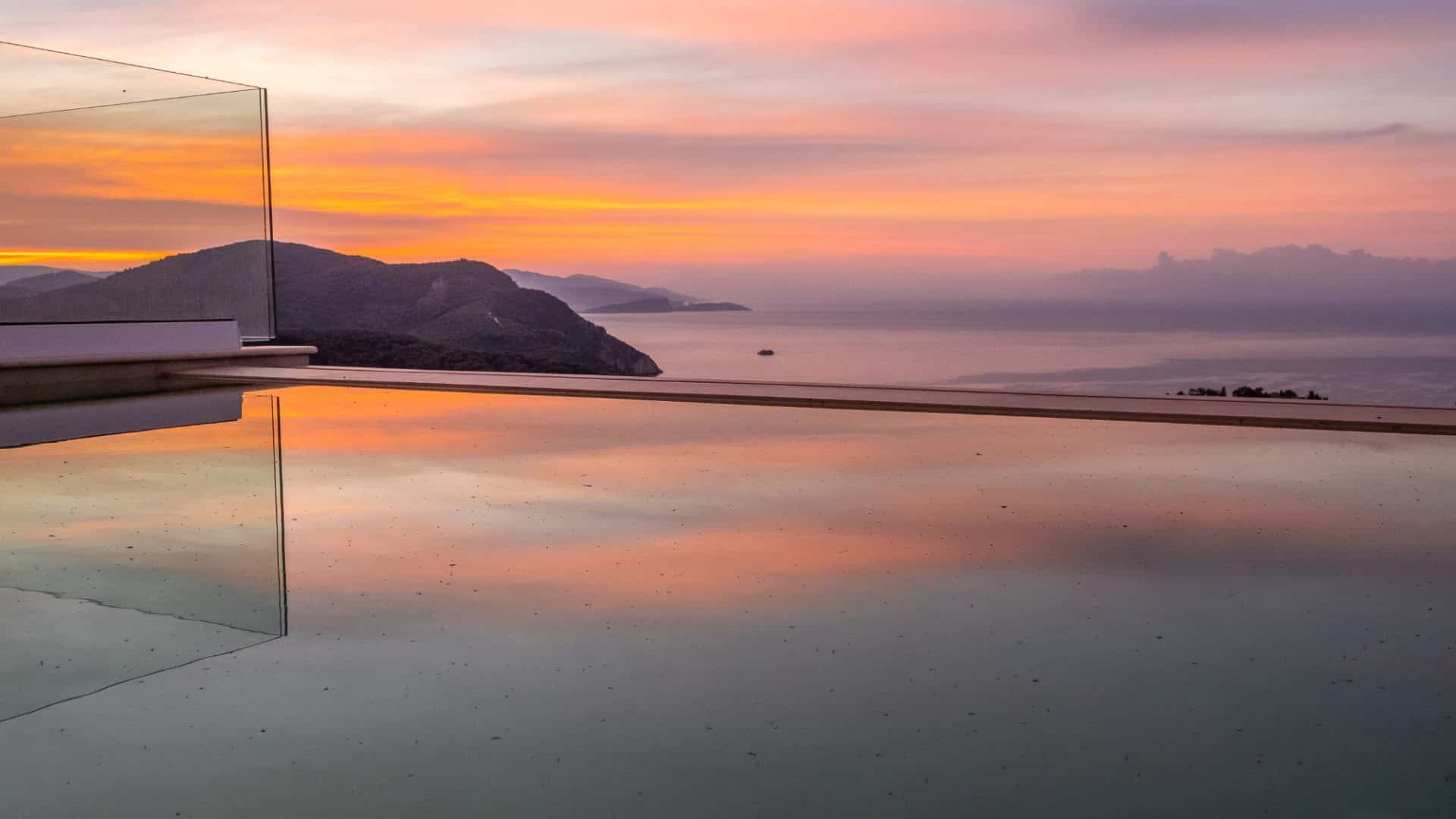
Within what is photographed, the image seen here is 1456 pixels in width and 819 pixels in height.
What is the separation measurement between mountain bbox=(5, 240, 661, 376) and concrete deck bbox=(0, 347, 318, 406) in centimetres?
31

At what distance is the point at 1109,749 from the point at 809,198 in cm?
1319

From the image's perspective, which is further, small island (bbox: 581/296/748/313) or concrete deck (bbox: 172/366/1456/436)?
small island (bbox: 581/296/748/313)

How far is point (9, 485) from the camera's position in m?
4.71

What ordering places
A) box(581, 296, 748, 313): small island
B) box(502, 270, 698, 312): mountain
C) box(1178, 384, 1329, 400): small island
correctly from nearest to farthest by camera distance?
box(1178, 384, 1329, 400): small island, box(581, 296, 748, 313): small island, box(502, 270, 698, 312): mountain

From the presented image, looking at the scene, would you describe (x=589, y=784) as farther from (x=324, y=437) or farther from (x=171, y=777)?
(x=324, y=437)

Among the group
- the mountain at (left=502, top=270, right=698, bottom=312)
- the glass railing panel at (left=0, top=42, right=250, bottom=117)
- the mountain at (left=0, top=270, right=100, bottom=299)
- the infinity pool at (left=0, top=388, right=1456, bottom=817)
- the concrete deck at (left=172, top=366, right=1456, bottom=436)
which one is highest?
the glass railing panel at (left=0, top=42, right=250, bottom=117)

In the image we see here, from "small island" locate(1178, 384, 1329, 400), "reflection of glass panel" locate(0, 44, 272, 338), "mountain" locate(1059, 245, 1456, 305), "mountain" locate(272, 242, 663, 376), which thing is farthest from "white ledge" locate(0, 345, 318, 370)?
"mountain" locate(1059, 245, 1456, 305)

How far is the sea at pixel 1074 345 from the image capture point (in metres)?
10.6

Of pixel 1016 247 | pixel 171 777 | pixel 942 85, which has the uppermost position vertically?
pixel 942 85

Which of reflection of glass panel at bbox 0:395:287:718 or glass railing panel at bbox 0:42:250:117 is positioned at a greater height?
glass railing panel at bbox 0:42:250:117

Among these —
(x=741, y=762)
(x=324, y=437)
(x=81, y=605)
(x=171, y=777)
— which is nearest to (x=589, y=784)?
(x=741, y=762)

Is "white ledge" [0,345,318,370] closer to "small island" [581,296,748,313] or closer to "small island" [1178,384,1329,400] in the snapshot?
"small island" [581,296,748,313]

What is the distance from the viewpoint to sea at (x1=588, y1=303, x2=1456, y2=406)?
1065cm

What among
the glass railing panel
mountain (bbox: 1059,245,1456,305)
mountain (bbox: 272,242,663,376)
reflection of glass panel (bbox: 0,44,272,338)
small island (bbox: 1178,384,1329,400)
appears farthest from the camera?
mountain (bbox: 272,242,663,376)
